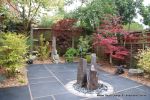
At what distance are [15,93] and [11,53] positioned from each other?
166 cm

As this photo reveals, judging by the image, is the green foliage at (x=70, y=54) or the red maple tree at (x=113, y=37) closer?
the red maple tree at (x=113, y=37)

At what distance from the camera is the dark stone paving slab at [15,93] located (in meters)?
4.57

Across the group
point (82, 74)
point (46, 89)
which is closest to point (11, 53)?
point (46, 89)

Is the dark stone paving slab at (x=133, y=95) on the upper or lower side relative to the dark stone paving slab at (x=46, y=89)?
lower

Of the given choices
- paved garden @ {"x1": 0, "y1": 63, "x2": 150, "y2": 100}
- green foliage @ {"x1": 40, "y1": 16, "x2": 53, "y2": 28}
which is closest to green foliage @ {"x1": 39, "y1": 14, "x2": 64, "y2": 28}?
green foliage @ {"x1": 40, "y1": 16, "x2": 53, "y2": 28}

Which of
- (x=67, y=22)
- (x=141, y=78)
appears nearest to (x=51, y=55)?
(x=67, y=22)

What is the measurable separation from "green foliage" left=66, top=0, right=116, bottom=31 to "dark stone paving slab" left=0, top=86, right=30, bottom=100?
6017 millimetres

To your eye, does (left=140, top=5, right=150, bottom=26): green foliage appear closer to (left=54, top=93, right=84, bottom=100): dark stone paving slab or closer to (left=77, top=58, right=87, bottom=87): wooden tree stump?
(left=77, top=58, right=87, bottom=87): wooden tree stump

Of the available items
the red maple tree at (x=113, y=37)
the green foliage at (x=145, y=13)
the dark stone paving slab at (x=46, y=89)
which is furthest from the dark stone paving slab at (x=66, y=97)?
the green foliage at (x=145, y=13)

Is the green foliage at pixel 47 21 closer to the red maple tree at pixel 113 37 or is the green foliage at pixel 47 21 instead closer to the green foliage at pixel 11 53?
the red maple tree at pixel 113 37

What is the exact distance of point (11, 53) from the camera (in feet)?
19.9

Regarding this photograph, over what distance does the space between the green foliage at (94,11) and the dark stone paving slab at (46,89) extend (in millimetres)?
5293

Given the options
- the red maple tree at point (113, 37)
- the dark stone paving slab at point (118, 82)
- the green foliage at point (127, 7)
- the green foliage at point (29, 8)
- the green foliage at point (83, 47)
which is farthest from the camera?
the green foliage at point (29, 8)

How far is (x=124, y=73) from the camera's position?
7.52 meters
